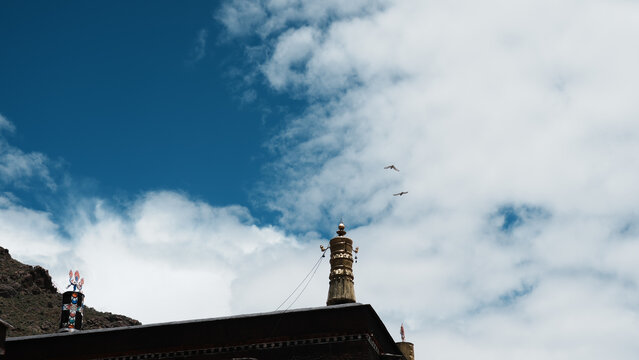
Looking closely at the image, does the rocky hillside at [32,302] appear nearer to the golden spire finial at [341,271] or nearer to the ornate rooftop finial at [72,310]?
the ornate rooftop finial at [72,310]

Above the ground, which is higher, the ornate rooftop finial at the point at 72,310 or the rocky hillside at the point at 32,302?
the rocky hillside at the point at 32,302

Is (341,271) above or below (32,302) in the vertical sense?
below

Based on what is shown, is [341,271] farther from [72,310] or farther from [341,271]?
[72,310]

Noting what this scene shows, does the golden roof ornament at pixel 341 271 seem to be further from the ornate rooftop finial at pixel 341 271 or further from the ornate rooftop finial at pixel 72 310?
the ornate rooftop finial at pixel 72 310

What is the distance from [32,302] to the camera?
254 ft

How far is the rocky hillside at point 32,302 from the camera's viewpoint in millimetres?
69688

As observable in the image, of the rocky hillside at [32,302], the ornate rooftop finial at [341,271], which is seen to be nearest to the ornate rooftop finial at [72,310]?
the ornate rooftop finial at [341,271]

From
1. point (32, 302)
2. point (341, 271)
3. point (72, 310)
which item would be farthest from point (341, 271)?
point (32, 302)

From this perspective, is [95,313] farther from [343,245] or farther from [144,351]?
[144,351]

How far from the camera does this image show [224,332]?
22.5 meters

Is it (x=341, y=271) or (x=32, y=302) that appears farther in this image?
(x=32, y=302)

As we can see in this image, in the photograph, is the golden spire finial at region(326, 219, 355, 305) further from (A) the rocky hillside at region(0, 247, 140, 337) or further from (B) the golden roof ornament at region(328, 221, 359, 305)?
(A) the rocky hillside at region(0, 247, 140, 337)

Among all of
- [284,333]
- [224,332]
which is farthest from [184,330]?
[284,333]

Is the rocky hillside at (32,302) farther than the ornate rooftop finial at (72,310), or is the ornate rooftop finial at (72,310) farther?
the rocky hillside at (32,302)
